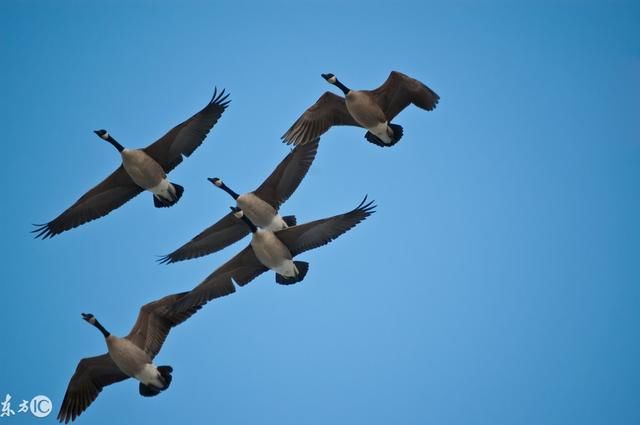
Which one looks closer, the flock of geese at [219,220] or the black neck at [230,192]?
the flock of geese at [219,220]

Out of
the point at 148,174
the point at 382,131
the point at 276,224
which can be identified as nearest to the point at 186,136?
the point at 148,174

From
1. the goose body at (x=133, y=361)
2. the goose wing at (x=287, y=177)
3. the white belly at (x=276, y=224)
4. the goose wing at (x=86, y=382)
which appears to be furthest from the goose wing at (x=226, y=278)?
the goose wing at (x=86, y=382)

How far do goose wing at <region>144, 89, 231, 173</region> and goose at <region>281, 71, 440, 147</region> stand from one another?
58.5 inches

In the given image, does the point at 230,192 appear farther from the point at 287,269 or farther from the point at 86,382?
the point at 86,382

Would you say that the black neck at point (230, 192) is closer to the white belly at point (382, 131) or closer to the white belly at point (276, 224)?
the white belly at point (276, 224)

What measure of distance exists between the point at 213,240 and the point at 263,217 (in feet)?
4.55

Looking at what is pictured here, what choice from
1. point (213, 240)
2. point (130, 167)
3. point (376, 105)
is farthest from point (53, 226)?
point (376, 105)

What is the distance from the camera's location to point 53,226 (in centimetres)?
1772

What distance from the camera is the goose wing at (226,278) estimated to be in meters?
16.2

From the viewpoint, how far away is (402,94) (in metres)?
17.2

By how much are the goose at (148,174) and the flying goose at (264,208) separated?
1060mm

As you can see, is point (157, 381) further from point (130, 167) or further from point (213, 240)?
point (130, 167)

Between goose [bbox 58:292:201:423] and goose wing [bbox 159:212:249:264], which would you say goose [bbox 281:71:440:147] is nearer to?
goose wing [bbox 159:212:249:264]

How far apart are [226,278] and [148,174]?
2.62 meters
